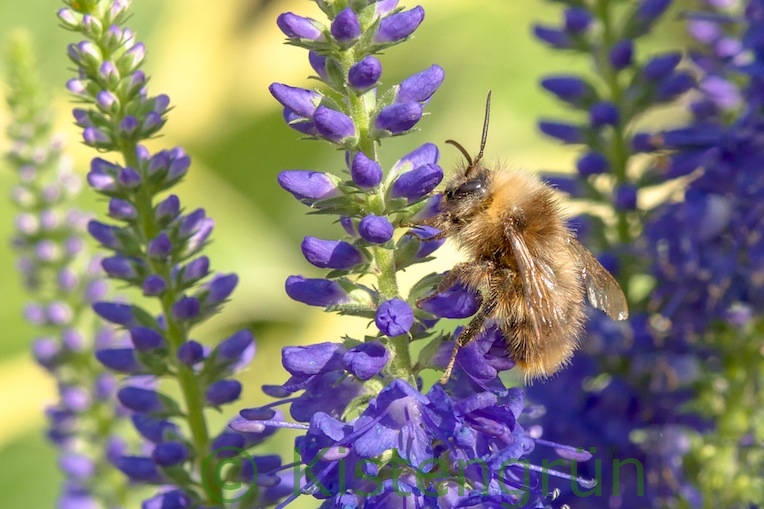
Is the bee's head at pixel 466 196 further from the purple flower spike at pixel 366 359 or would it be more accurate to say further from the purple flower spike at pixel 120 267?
the purple flower spike at pixel 120 267

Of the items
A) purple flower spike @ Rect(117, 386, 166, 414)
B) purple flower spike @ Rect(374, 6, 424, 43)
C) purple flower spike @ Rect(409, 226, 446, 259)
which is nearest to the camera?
purple flower spike @ Rect(374, 6, 424, 43)

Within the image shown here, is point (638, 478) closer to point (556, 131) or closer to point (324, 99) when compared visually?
point (556, 131)

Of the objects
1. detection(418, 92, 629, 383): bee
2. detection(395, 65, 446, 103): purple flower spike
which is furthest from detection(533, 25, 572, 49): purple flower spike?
detection(395, 65, 446, 103): purple flower spike

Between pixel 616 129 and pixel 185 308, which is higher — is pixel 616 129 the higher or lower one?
the lower one

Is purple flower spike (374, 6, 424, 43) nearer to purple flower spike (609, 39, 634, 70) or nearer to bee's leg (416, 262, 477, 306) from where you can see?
bee's leg (416, 262, 477, 306)

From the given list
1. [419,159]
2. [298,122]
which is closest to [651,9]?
[419,159]

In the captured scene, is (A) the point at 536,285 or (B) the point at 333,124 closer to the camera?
(B) the point at 333,124

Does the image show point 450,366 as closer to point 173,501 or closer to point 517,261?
point 517,261

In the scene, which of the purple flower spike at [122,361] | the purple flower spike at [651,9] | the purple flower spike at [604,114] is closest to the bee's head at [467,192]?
the purple flower spike at [122,361]

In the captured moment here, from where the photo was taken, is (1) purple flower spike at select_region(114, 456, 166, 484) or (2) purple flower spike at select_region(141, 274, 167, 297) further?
(1) purple flower spike at select_region(114, 456, 166, 484)
